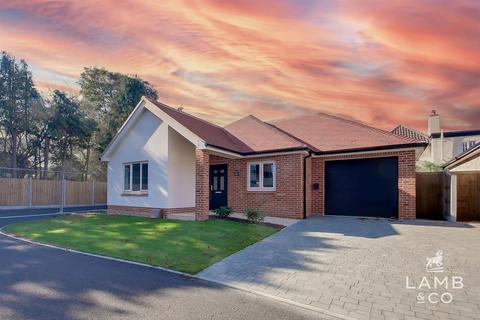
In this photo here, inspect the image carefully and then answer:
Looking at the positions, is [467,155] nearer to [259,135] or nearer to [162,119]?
[259,135]

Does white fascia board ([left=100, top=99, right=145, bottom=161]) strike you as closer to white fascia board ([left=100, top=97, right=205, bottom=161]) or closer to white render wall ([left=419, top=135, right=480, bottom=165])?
white fascia board ([left=100, top=97, right=205, bottom=161])

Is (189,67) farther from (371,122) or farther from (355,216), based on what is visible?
(371,122)

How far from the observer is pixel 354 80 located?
11414mm

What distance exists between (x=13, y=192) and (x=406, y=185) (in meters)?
22.8

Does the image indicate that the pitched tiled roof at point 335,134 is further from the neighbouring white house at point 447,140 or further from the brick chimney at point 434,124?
the neighbouring white house at point 447,140

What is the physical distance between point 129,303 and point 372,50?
9632 mm

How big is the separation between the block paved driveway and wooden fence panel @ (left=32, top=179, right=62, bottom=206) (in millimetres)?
18710

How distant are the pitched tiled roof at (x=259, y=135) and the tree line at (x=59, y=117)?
14840 millimetres

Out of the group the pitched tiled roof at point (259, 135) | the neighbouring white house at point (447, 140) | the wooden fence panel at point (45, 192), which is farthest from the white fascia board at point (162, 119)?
the neighbouring white house at point (447, 140)

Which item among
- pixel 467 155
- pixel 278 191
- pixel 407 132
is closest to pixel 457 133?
pixel 407 132

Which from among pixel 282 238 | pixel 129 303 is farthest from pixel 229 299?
pixel 282 238

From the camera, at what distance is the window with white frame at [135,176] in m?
14.4

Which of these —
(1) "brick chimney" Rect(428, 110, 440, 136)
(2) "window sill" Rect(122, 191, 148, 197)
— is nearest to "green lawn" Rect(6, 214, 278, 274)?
(2) "window sill" Rect(122, 191, 148, 197)

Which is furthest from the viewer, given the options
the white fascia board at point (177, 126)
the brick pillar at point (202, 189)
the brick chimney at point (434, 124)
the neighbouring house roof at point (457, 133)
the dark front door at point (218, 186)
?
the neighbouring house roof at point (457, 133)
